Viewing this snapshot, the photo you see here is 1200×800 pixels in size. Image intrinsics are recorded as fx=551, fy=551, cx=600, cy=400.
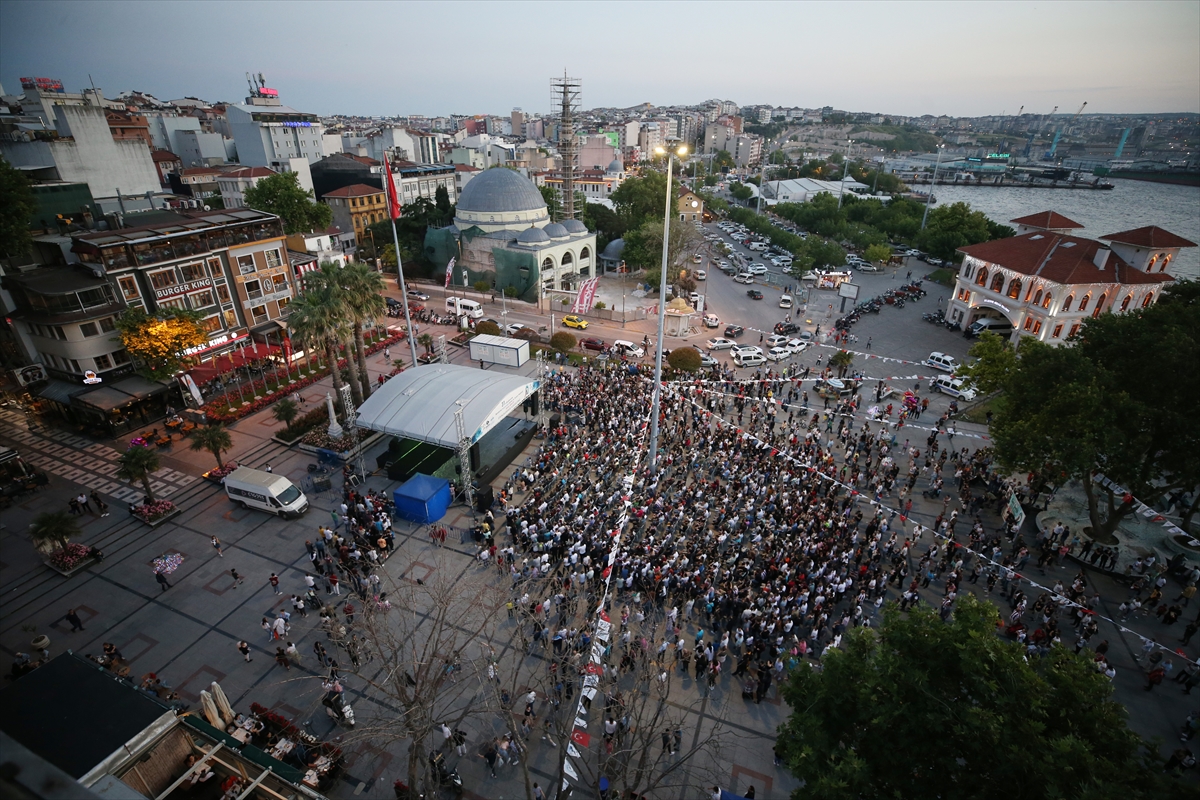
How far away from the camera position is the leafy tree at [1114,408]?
21234mm

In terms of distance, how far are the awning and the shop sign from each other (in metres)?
7.04

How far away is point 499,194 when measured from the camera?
6228cm

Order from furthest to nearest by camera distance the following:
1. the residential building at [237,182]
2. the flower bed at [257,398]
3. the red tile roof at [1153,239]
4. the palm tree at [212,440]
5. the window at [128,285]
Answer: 1. the residential building at [237,182]
2. the red tile roof at [1153,239]
3. the flower bed at [257,398]
4. the window at [128,285]
5. the palm tree at [212,440]

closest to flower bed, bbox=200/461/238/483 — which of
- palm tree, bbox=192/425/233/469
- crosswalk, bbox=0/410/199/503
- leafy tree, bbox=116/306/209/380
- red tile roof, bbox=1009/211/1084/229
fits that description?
crosswalk, bbox=0/410/199/503

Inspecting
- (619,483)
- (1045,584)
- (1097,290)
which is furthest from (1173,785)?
(1097,290)

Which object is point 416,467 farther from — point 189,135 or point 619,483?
point 189,135

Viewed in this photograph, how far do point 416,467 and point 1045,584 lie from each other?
28.8 m

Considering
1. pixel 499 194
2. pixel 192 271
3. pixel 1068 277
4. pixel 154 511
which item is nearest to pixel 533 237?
pixel 499 194

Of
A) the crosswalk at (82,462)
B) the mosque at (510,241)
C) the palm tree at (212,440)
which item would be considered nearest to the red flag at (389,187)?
the palm tree at (212,440)

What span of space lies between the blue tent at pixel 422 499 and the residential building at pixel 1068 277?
45.8 meters

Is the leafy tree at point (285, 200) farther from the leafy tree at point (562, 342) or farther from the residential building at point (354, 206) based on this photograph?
the leafy tree at point (562, 342)

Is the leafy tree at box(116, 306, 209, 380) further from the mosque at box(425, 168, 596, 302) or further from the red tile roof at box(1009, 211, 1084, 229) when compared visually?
the red tile roof at box(1009, 211, 1084, 229)

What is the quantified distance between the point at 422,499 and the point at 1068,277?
165 ft

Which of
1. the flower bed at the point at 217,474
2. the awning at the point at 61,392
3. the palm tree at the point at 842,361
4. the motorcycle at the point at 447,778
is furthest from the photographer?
the palm tree at the point at 842,361
